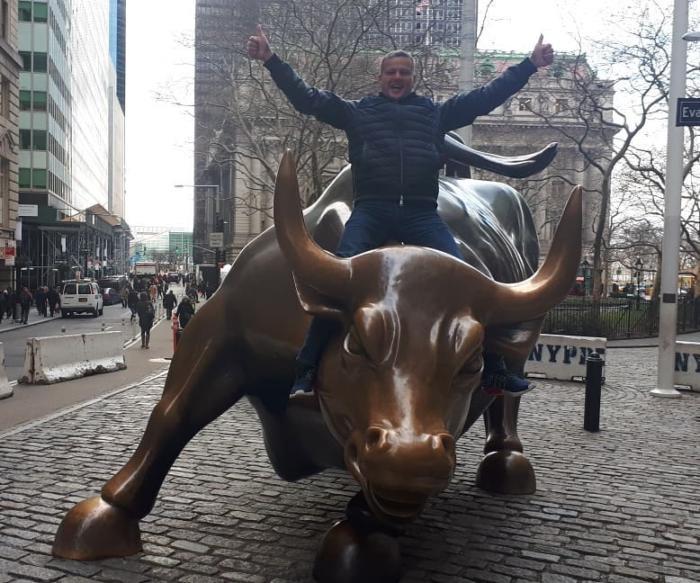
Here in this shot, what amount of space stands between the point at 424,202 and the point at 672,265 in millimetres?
9554

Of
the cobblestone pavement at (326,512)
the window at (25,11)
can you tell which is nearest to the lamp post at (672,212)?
the cobblestone pavement at (326,512)

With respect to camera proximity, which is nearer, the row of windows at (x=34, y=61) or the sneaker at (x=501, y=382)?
the sneaker at (x=501, y=382)

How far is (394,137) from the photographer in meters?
4.21

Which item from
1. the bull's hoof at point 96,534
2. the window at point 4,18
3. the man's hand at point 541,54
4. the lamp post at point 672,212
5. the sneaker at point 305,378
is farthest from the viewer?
the window at point 4,18

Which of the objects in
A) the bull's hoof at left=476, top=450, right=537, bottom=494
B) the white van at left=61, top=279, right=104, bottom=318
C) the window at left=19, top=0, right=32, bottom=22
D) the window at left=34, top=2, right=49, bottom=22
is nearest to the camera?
the bull's hoof at left=476, top=450, right=537, bottom=494

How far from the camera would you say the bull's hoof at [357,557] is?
367 cm

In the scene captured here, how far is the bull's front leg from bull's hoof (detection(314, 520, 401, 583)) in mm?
2357

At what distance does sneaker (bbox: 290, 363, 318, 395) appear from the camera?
3432 mm

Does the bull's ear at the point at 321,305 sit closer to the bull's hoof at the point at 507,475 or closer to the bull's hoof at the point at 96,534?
the bull's hoof at the point at 96,534

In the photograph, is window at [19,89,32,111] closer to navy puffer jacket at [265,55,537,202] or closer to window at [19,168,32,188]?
window at [19,168,32,188]

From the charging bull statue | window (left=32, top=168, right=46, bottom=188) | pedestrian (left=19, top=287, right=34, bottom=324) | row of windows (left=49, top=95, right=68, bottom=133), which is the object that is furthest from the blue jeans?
row of windows (left=49, top=95, right=68, bottom=133)

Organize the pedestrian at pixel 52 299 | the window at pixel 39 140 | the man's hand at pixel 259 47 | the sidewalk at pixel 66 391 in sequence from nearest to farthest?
the man's hand at pixel 259 47 < the sidewalk at pixel 66 391 < the pedestrian at pixel 52 299 < the window at pixel 39 140

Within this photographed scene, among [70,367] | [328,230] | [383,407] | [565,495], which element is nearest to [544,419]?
[565,495]

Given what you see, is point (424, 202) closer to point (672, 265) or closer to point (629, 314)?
point (672, 265)
